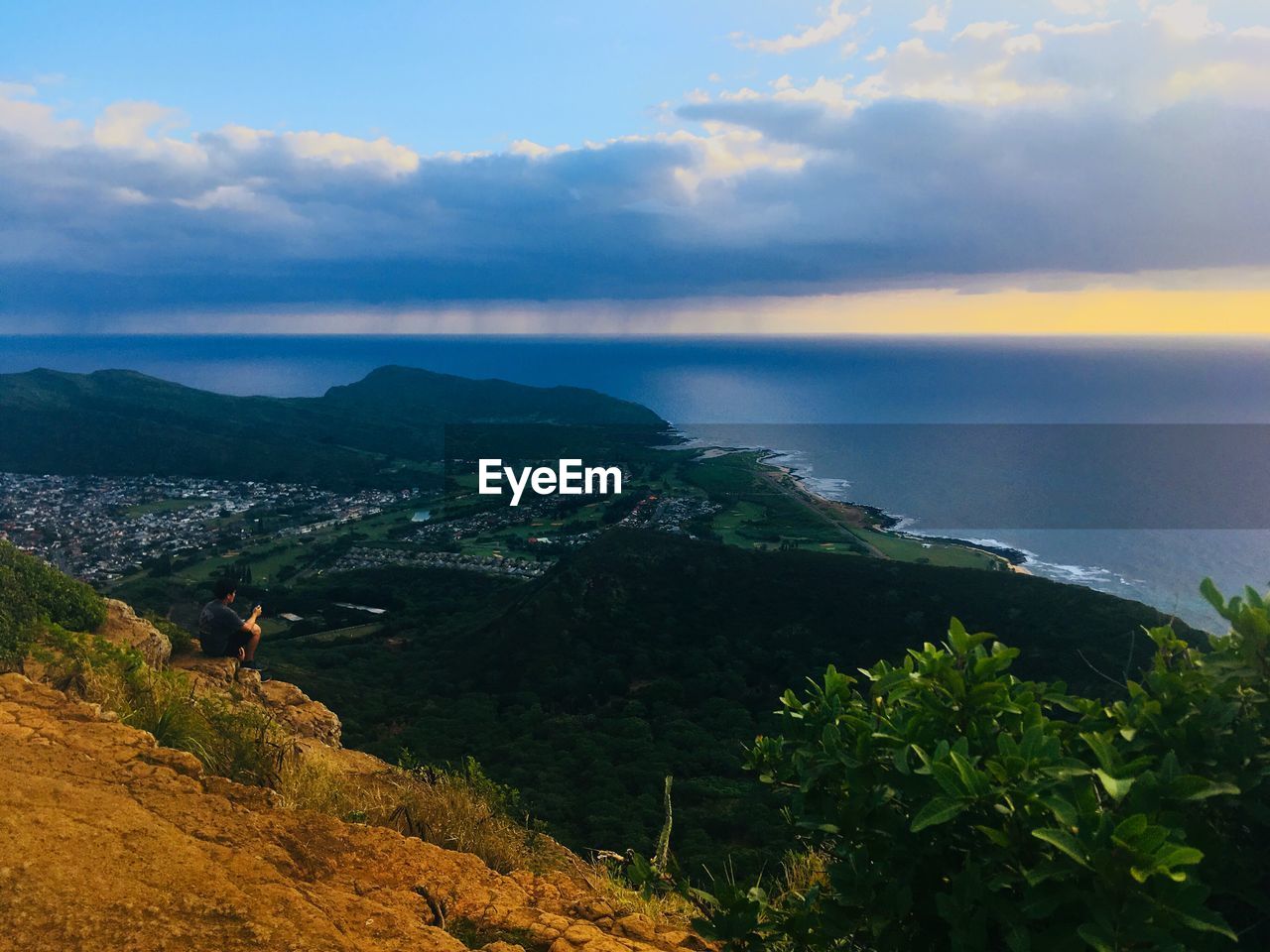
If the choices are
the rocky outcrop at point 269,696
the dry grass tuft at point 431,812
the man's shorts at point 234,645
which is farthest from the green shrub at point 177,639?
the dry grass tuft at point 431,812

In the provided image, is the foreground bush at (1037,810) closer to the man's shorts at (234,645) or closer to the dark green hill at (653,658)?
the man's shorts at (234,645)

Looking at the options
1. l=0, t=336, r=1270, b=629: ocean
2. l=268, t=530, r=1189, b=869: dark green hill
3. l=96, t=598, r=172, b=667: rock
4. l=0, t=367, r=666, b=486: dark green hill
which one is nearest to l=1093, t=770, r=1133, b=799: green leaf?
l=0, t=336, r=1270, b=629: ocean

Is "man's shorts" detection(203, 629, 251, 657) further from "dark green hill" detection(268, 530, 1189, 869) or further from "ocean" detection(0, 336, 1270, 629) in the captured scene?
"ocean" detection(0, 336, 1270, 629)

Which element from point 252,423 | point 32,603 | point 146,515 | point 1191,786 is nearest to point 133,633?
point 32,603

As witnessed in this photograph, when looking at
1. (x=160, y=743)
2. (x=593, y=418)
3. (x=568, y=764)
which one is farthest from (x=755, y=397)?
(x=160, y=743)

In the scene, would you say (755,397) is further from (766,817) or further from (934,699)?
(934,699)
